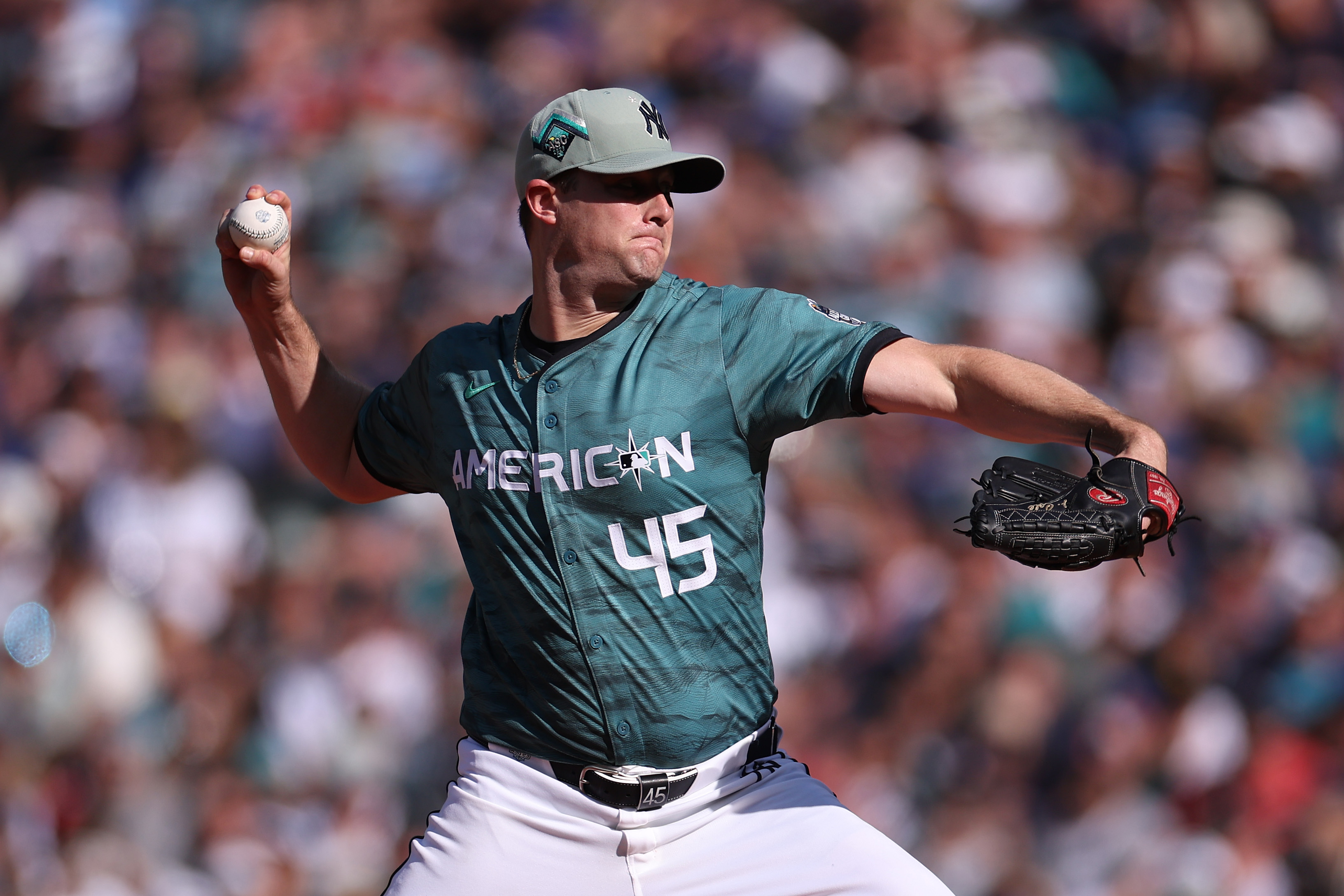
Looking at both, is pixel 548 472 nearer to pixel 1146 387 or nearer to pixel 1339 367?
pixel 1146 387

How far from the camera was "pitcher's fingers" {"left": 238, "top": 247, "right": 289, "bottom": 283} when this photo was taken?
3.54m

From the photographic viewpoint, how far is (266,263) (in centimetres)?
356

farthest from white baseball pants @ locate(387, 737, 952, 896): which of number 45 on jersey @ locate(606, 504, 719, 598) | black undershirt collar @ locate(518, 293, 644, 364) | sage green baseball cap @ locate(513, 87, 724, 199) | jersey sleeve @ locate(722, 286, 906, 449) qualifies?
sage green baseball cap @ locate(513, 87, 724, 199)

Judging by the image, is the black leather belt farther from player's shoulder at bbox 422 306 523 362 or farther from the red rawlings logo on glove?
the red rawlings logo on glove

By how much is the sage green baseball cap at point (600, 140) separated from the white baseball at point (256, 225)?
659 mm

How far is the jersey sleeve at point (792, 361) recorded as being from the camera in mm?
3023

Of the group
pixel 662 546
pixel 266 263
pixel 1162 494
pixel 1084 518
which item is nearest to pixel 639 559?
pixel 662 546

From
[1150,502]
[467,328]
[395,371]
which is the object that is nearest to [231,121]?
[395,371]

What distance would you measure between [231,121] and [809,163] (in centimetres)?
402

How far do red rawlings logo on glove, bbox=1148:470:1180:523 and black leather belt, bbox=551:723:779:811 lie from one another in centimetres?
116

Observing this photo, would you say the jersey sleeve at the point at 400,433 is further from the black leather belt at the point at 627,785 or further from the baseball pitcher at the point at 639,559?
the black leather belt at the point at 627,785

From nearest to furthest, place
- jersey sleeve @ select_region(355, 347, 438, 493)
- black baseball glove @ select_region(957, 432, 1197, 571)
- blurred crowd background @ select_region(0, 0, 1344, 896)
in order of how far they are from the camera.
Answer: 1. black baseball glove @ select_region(957, 432, 1197, 571)
2. jersey sleeve @ select_region(355, 347, 438, 493)
3. blurred crowd background @ select_region(0, 0, 1344, 896)

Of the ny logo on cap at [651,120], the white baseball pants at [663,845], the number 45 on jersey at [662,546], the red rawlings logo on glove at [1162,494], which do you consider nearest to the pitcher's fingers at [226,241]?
the ny logo on cap at [651,120]

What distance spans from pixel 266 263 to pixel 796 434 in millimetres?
3915
